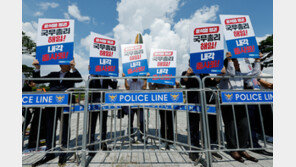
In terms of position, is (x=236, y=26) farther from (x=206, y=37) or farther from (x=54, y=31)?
(x=54, y=31)

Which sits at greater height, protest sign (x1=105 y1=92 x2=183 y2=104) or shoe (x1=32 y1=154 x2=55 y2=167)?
protest sign (x1=105 y1=92 x2=183 y2=104)

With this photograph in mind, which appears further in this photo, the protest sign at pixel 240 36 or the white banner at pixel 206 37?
the protest sign at pixel 240 36

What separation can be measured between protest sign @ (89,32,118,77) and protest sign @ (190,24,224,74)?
243 cm

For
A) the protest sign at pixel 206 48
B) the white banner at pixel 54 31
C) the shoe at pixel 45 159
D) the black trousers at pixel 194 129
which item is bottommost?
the shoe at pixel 45 159

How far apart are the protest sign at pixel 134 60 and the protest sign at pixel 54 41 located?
69.4 inches

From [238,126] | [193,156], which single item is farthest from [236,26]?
[193,156]

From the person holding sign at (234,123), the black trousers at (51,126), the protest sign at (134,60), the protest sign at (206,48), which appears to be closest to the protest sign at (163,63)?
the protest sign at (134,60)

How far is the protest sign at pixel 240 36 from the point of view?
3693 millimetres

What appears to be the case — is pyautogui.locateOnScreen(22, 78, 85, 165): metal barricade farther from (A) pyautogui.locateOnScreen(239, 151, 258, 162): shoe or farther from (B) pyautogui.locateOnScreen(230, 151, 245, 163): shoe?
(A) pyautogui.locateOnScreen(239, 151, 258, 162): shoe

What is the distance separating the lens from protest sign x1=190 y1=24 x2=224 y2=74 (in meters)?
3.42

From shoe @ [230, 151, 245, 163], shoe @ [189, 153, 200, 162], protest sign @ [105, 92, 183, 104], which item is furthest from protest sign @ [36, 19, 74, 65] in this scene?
shoe @ [230, 151, 245, 163]

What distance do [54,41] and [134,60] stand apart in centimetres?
240

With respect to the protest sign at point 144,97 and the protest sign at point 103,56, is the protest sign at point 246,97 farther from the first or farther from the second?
the protest sign at point 103,56

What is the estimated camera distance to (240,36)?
12.6 ft
